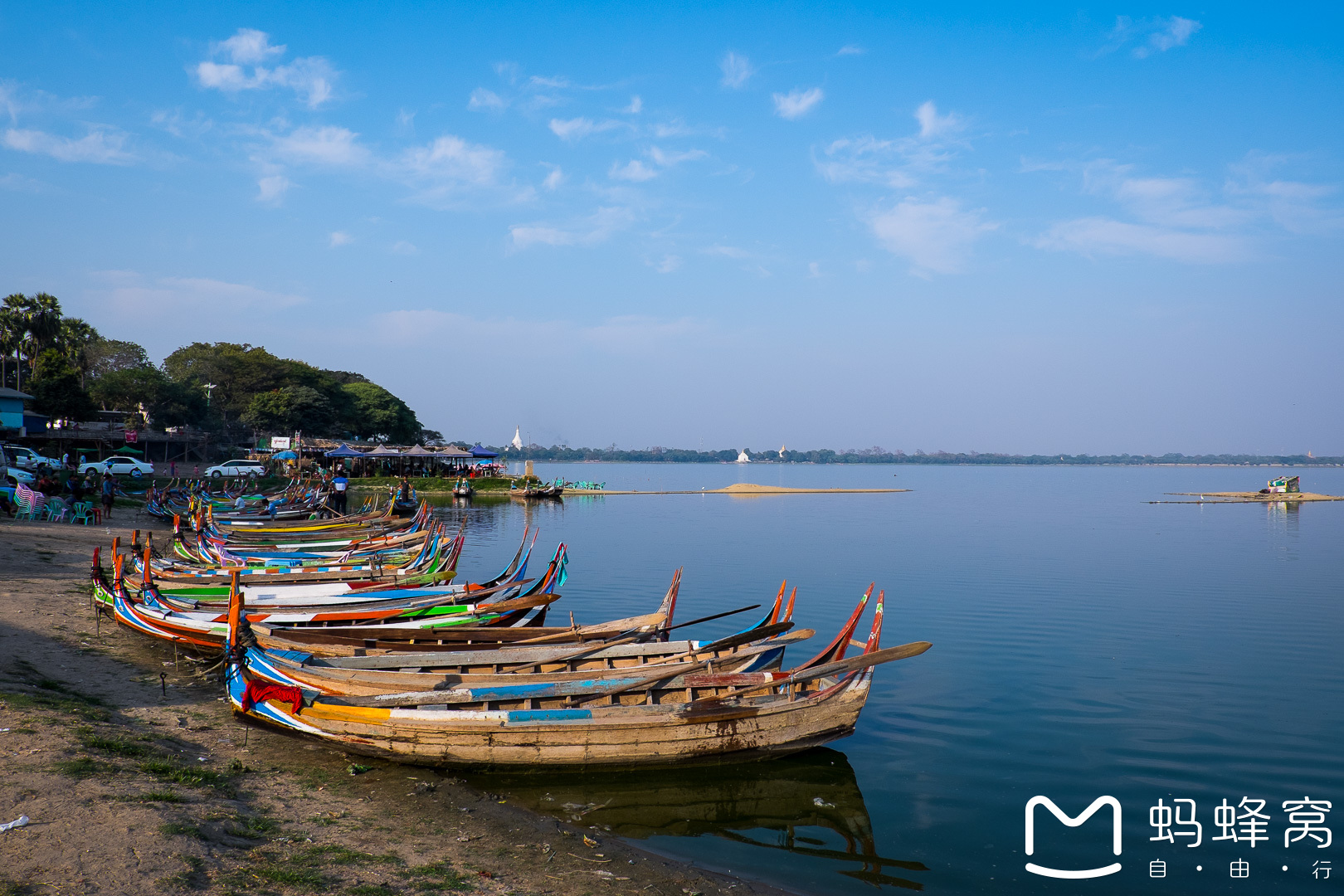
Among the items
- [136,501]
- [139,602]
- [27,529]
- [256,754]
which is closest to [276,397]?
[136,501]

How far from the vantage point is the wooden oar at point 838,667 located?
334 inches

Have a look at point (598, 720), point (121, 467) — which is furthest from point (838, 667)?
point (121, 467)

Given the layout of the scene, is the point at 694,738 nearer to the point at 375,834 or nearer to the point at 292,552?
the point at 375,834

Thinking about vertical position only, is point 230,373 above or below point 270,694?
above

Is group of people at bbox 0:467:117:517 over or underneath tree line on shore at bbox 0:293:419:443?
underneath

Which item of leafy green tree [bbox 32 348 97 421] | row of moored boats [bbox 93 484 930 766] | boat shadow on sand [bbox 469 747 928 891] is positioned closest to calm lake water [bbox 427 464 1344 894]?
boat shadow on sand [bbox 469 747 928 891]

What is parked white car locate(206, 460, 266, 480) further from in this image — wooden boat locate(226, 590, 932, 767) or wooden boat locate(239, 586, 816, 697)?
wooden boat locate(226, 590, 932, 767)

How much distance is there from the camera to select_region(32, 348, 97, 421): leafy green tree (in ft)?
160

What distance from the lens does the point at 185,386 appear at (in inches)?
2500

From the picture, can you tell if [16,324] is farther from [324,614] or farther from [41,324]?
[324,614]

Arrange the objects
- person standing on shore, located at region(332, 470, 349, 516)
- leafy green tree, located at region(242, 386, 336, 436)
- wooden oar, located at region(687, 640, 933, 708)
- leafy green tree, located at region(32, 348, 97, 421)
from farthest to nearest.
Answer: leafy green tree, located at region(242, 386, 336, 436)
leafy green tree, located at region(32, 348, 97, 421)
person standing on shore, located at region(332, 470, 349, 516)
wooden oar, located at region(687, 640, 933, 708)

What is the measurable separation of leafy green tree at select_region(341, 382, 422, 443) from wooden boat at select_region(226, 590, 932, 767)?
3173 inches

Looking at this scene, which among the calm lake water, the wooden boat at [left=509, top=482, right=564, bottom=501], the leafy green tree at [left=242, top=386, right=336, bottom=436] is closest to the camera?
the calm lake water

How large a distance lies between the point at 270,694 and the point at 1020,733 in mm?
9050
